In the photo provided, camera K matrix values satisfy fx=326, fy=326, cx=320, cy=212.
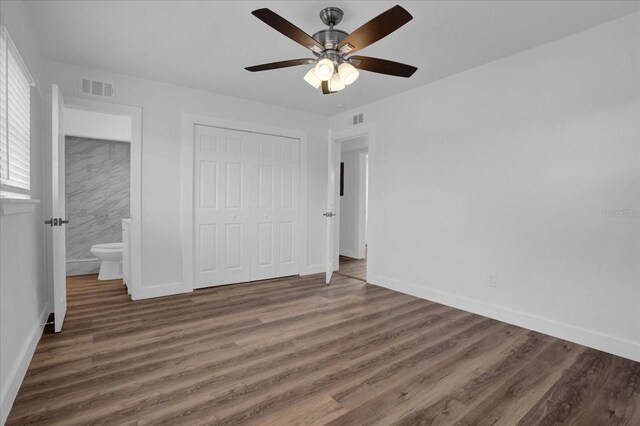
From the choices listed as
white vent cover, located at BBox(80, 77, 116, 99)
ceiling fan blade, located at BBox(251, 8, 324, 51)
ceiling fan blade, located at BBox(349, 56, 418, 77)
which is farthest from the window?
ceiling fan blade, located at BBox(349, 56, 418, 77)

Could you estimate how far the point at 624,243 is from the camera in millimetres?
2373

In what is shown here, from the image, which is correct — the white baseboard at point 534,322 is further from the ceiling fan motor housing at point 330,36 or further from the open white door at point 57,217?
the open white door at point 57,217

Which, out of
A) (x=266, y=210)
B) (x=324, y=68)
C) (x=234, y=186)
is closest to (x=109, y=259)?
(x=234, y=186)

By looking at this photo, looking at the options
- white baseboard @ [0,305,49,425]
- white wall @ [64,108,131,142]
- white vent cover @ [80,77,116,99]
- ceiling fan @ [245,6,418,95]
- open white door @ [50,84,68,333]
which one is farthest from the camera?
white wall @ [64,108,131,142]

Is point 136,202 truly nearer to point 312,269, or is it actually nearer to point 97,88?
point 97,88

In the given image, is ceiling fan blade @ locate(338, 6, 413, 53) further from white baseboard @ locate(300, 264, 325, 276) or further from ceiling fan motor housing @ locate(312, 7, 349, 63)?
white baseboard @ locate(300, 264, 325, 276)

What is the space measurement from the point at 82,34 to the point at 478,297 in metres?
4.26

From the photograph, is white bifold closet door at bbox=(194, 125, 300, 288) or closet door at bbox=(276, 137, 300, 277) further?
closet door at bbox=(276, 137, 300, 277)

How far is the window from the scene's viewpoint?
173 centimetres

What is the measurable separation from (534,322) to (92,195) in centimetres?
599

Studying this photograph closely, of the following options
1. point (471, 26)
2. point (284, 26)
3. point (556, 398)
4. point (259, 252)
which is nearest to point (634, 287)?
point (556, 398)

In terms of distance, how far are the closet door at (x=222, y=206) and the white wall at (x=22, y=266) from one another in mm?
1498

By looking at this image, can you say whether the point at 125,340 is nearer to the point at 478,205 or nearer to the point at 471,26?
the point at 478,205

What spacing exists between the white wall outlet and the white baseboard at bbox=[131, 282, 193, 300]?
330cm
